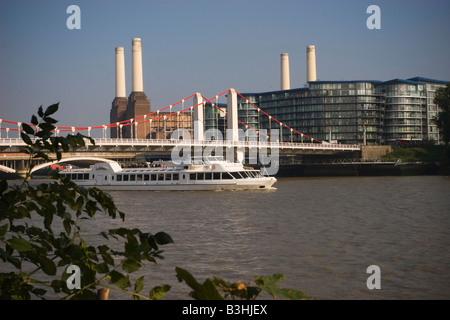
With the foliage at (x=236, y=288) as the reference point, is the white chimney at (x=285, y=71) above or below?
above

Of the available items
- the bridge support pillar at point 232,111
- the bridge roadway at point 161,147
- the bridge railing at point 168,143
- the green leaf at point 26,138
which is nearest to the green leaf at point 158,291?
the green leaf at point 26,138

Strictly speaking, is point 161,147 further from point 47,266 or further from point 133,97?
point 133,97

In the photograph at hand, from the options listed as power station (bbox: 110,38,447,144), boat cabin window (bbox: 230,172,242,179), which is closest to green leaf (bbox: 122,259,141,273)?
boat cabin window (bbox: 230,172,242,179)

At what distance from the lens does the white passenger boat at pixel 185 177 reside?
1615 inches

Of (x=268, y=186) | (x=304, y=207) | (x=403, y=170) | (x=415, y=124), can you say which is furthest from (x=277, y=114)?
(x=304, y=207)

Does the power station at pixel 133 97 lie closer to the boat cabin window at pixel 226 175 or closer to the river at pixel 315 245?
the boat cabin window at pixel 226 175

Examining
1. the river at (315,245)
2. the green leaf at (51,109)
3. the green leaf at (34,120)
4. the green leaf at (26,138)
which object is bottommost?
the river at (315,245)

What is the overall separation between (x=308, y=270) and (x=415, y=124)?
323ft

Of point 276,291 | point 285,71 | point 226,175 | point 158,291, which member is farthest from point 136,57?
point 276,291

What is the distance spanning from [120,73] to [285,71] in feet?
115

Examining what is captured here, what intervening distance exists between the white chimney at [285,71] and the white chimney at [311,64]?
4.98 metres

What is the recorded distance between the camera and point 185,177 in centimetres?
4241

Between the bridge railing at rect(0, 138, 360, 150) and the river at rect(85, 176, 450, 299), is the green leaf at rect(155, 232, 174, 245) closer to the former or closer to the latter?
the river at rect(85, 176, 450, 299)

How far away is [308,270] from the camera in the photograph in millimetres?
11469
